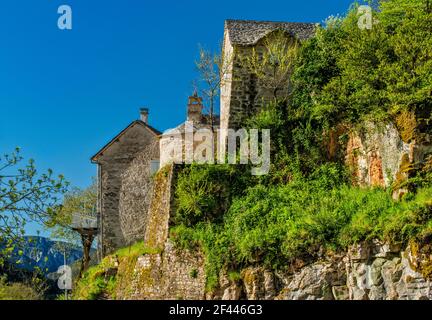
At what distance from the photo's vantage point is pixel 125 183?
3888 centimetres

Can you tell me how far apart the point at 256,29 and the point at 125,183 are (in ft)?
39.8

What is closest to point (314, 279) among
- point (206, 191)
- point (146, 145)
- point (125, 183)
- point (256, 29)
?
point (206, 191)

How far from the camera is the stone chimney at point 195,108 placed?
115 feet

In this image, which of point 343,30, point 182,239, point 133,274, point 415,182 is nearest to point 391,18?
point 343,30

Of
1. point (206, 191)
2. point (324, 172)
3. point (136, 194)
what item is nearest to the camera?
point (324, 172)

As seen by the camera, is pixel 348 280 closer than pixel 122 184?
Yes

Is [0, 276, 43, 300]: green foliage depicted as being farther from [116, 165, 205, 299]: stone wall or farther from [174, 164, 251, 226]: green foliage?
[174, 164, 251, 226]: green foliage

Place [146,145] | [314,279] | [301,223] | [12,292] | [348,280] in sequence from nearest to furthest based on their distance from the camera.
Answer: [348,280] < [12,292] < [314,279] < [301,223] < [146,145]

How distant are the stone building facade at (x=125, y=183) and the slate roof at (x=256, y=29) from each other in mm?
8468

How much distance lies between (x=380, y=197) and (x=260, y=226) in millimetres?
4904

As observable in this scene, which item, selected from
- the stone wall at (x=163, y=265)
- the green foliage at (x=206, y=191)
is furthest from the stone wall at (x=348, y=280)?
the green foliage at (x=206, y=191)

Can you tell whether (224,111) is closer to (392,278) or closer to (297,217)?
(297,217)

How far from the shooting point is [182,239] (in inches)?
1079

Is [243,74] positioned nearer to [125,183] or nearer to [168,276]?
[125,183]
